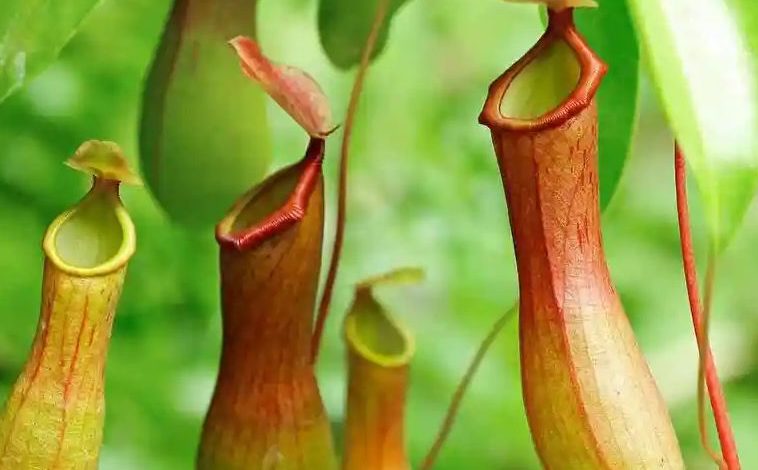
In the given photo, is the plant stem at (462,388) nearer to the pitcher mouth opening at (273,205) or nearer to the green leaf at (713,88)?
the pitcher mouth opening at (273,205)


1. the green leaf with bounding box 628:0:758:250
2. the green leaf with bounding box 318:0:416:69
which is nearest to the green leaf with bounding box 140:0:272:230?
the green leaf with bounding box 318:0:416:69

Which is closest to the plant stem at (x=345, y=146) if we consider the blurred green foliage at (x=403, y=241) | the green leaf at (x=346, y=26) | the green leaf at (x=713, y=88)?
the green leaf at (x=346, y=26)

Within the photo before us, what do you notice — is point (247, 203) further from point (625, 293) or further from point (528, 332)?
point (625, 293)

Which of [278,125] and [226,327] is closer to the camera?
[226,327]

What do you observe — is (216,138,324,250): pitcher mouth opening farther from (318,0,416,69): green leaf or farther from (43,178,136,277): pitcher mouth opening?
(318,0,416,69): green leaf

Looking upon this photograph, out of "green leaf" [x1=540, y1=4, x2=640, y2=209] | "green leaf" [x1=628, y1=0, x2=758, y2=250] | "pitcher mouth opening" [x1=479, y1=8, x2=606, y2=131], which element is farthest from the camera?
"green leaf" [x1=540, y1=4, x2=640, y2=209]

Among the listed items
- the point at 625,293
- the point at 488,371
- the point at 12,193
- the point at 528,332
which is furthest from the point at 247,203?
the point at 625,293

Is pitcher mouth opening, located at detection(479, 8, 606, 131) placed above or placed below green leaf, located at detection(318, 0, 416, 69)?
below
